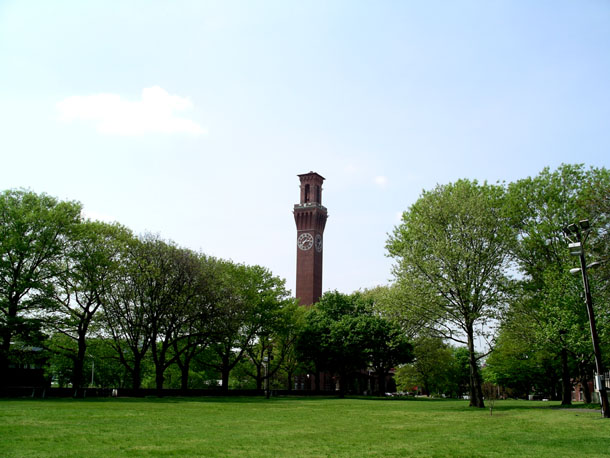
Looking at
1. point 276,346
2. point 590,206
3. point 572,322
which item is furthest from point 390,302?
point 276,346

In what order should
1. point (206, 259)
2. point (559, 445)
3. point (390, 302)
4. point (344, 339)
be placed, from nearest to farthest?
point (559, 445) < point (390, 302) < point (206, 259) < point (344, 339)

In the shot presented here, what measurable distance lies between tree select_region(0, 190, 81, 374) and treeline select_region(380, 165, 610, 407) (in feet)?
89.3

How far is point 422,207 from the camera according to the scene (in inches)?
1639

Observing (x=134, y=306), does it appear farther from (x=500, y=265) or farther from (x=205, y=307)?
(x=500, y=265)

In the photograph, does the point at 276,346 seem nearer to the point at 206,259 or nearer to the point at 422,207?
the point at 206,259

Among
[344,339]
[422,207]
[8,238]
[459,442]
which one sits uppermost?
[422,207]

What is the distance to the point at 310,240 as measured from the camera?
104 metres

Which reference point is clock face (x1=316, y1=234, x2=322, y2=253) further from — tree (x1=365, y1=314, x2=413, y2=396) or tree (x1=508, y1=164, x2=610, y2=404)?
tree (x1=508, y1=164, x2=610, y2=404)

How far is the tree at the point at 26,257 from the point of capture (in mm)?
40375

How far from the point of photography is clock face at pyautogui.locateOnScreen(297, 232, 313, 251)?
10362 centimetres

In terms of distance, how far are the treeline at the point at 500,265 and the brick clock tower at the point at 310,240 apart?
5859 cm

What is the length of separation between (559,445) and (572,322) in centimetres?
2436

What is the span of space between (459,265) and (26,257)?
33.6 metres

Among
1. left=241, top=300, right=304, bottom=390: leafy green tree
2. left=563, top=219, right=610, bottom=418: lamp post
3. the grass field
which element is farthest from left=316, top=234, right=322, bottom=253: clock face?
the grass field
